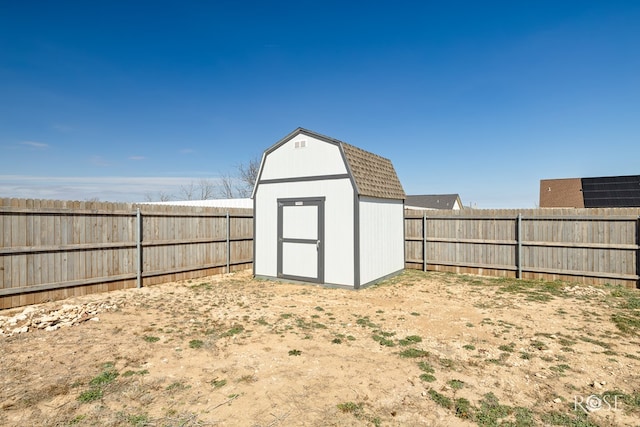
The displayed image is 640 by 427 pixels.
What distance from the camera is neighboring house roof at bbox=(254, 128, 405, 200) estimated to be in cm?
864

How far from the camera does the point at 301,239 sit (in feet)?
30.1

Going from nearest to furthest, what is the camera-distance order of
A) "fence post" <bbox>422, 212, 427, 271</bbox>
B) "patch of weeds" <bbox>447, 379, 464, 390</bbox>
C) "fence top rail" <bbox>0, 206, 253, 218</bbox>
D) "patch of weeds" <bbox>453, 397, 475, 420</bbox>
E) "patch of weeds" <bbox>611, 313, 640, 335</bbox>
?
1. "patch of weeds" <bbox>453, 397, 475, 420</bbox>
2. "patch of weeds" <bbox>447, 379, 464, 390</bbox>
3. "patch of weeds" <bbox>611, 313, 640, 335</bbox>
4. "fence top rail" <bbox>0, 206, 253, 218</bbox>
5. "fence post" <bbox>422, 212, 427, 271</bbox>

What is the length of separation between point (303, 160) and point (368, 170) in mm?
2043

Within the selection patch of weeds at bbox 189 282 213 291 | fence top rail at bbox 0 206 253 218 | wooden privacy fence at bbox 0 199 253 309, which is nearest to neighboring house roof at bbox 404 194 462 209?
wooden privacy fence at bbox 0 199 253 309

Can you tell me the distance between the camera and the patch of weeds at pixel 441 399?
3.00 m

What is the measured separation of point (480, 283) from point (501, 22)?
9.22 meters

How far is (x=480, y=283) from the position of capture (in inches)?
359

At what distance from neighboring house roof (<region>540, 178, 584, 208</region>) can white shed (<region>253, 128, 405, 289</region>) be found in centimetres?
2390

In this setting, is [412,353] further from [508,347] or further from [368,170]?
[368,170]

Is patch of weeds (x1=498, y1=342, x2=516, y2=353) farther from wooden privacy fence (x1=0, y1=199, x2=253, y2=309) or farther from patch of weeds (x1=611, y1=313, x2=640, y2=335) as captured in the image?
wooden privacy fence (x1=0, y1=199, x2=253, y2=309)

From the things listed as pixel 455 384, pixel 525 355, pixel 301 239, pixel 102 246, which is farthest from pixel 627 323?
pixel 102 246

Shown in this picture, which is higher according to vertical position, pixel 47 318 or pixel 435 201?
pixel 435 201

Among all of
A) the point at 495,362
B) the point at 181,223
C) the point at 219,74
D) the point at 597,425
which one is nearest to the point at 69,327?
the point at 181,223

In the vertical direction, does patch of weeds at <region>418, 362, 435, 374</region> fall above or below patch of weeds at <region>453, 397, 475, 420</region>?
below
